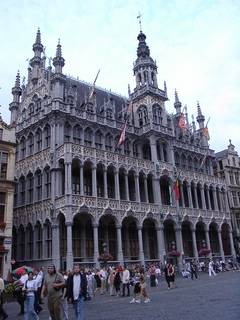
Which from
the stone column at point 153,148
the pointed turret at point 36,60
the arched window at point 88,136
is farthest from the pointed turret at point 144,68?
the pointed turret at point 36,60

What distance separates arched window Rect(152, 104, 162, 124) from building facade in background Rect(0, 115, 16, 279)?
20.6 meters

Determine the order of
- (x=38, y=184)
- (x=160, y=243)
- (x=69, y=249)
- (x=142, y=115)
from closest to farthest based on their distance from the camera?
(x=69, y=249)
(x=38, y=184)
(x=160, y=243)
(x=142, y=115)

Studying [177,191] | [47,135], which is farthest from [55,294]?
[177,191]

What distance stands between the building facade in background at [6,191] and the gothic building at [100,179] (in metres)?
4.36

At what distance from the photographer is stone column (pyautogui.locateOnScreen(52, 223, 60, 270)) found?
113 feet

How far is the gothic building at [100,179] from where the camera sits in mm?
36969

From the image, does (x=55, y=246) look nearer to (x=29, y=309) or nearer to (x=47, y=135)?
(x=47, y=135)

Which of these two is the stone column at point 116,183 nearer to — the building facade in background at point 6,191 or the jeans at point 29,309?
the building facade in background at point 6,191

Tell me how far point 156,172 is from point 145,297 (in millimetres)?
26776

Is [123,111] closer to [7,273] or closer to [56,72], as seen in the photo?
[56,72]

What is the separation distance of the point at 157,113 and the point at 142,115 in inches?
83.0

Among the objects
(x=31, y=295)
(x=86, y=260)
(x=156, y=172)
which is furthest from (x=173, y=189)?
(x=31, y=295)

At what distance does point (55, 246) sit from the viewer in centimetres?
3494

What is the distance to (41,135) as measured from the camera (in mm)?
41719
